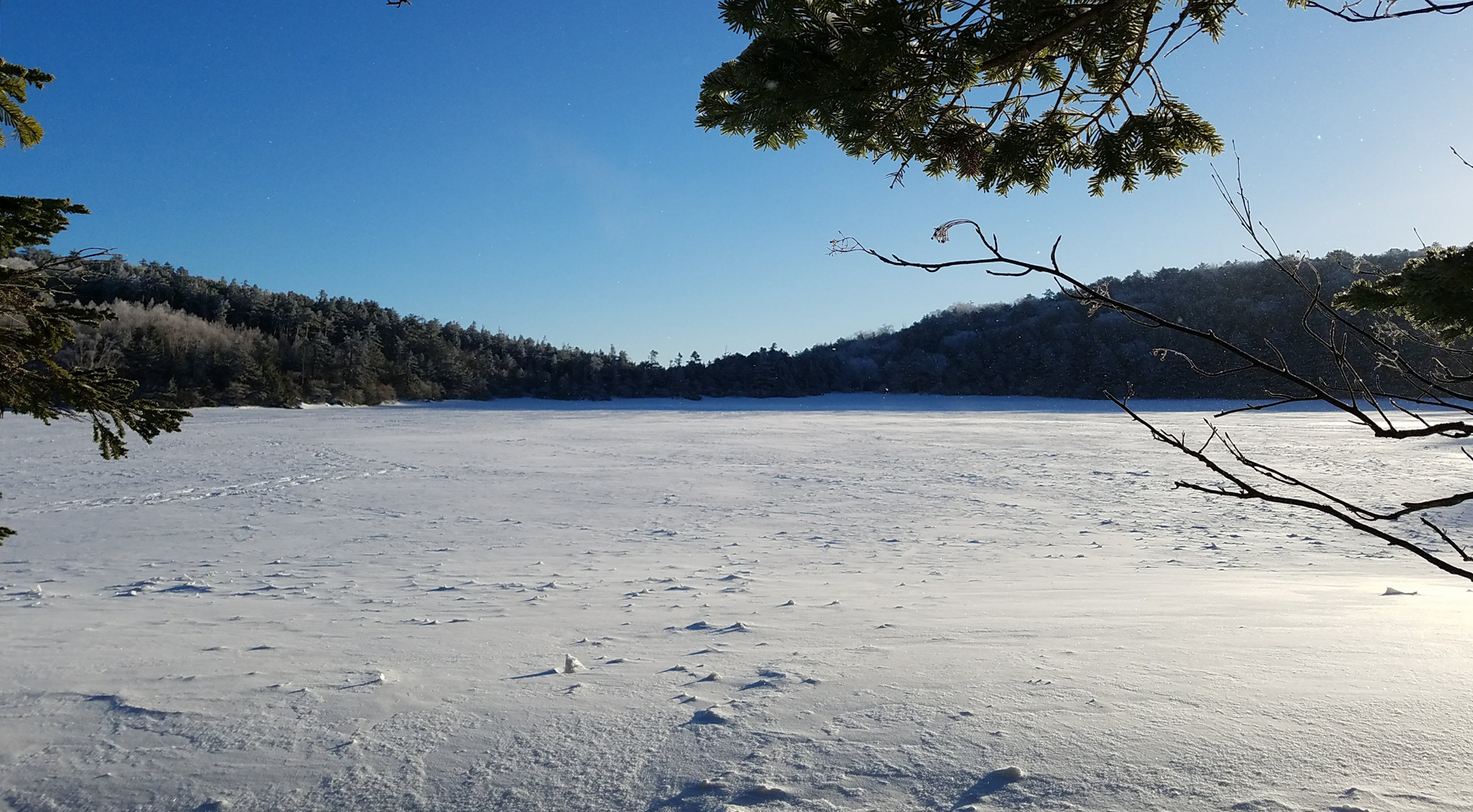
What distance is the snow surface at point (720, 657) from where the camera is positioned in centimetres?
207

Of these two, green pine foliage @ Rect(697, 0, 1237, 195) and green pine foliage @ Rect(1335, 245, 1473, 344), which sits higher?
green pine foliage @ Rect(697, 0, 1237, 195)

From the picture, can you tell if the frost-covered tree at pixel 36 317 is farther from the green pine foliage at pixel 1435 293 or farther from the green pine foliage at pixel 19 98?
the green pine foliage at pixel 1435 293

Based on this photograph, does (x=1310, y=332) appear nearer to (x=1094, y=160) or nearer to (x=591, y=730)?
(x=1094, y=160)

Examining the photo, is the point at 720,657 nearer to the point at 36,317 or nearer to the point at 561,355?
the point at 36,317

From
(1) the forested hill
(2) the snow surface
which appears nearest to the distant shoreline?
(1) the forested hill

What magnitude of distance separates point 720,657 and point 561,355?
4702cm

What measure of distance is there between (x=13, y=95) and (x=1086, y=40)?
11.7 ft

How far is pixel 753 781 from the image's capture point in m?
2.05

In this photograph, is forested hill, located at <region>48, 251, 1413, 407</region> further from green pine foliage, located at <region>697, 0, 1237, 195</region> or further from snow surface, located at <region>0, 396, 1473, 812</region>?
green pine foliage, located at <region>697, 0, 1237, 195</region>

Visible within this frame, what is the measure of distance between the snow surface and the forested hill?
28317 mm

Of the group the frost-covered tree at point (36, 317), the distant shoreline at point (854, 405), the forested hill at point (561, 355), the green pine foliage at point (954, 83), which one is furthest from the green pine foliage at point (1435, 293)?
the forested hill at point (561, 355)

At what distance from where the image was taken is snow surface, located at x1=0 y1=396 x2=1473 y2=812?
2066mm

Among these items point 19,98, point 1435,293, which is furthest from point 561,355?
point 1435,293

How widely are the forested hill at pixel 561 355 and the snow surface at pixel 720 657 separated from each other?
28317 millimetres
